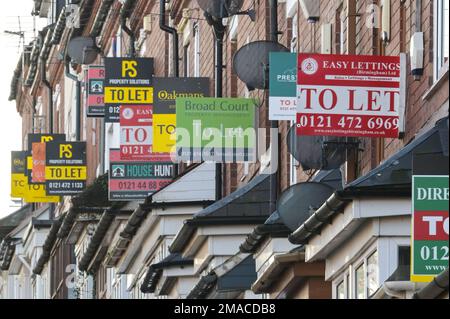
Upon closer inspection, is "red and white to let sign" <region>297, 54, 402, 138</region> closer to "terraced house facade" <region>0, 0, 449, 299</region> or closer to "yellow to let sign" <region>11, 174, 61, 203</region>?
"terraced house facade" <region>0, 0, 449, 299</region>

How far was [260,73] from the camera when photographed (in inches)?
1189

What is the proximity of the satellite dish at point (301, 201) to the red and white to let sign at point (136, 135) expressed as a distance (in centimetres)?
1326

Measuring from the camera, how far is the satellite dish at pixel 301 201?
964 inches

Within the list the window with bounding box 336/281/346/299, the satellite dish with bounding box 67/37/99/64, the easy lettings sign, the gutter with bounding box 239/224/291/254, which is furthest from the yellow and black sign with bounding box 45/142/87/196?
the easy lettings sign

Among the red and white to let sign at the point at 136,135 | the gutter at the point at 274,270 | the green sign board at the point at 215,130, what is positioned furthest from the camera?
the red and white to let sign at the point at 136,135

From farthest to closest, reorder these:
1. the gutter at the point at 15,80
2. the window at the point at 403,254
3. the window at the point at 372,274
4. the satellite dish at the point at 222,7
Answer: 1. the gutter at the point at 15,80
2. the satellite dish at the point at 222,7
3. the window at the point at 372,274
4. the window at the point at 403,254

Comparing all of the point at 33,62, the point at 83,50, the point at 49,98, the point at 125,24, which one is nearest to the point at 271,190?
the point at 125,24

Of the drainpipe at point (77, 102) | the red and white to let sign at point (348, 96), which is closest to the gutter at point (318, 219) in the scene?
the red and white to let sign at point (348, 96)

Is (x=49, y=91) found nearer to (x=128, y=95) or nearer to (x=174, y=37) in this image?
(x=174, y=37)

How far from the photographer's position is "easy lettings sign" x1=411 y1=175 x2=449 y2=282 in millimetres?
17391

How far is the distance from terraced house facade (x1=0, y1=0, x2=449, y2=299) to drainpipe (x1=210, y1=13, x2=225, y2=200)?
0.04 meters

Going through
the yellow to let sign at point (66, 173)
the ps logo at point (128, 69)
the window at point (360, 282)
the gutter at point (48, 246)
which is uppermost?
the ps logo at point (128, 69)

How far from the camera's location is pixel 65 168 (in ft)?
186

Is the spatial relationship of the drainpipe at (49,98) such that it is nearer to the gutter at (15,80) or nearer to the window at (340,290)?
the gutter at (15,80)
